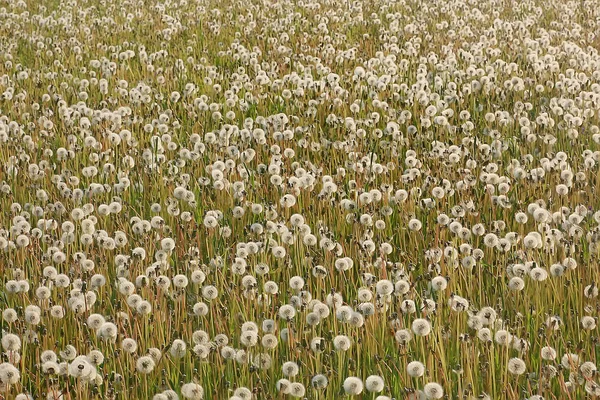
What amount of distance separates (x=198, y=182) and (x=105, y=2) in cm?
868

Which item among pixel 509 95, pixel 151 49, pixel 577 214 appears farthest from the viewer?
pixel 151 49

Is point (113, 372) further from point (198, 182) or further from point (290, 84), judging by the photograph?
point (290, 84)

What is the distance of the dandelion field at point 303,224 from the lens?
319cm

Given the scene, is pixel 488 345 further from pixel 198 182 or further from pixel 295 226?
pixel 198 182

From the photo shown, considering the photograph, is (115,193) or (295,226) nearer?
(295,226)

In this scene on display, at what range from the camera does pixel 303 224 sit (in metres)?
4.47

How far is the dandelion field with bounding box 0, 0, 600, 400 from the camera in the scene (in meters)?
3.19

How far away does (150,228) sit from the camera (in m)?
4.46

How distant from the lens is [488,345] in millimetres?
3178

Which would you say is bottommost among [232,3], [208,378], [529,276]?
[208,378]

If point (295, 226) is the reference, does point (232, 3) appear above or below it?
above

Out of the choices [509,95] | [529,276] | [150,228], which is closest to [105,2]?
[509,95]

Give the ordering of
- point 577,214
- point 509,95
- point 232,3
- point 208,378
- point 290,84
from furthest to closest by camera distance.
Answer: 1. point 232,3
2. point 290,84
3. point 509,95
4. point 577,214
5. point 208,378

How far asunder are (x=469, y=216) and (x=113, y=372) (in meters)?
2.28
